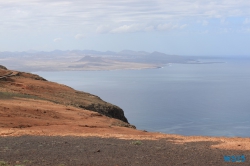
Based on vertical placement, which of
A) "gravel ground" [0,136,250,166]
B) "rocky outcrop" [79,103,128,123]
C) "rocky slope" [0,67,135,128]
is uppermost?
"rocky slope" [0,67,135,128]

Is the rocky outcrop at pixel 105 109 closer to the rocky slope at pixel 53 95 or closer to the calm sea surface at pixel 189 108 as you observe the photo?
the rocky slope at pixel 53 95

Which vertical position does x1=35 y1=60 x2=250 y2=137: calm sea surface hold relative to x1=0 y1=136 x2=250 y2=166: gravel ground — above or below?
above

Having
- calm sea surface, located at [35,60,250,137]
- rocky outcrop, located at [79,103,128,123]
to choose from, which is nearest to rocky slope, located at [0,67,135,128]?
rocky outcrop, located at [79,103,128,123]

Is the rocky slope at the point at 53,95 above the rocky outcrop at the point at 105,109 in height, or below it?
above

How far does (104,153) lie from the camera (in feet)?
31.4

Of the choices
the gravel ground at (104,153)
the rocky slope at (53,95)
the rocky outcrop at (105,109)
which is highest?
the rocky slope at (53,95)

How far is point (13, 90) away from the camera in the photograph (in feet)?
87.7

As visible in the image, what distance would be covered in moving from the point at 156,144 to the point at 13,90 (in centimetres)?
1800

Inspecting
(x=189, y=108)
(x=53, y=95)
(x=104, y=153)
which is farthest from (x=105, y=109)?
(x=189, y=108)

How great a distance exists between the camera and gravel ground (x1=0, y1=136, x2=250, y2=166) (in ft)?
27.9

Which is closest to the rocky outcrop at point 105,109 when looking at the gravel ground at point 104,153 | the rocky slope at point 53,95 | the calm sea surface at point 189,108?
the rocky slope at point 53,95

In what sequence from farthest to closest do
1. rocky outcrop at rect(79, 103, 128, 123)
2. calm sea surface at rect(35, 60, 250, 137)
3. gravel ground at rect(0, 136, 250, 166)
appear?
calm sea surface at rect(35, 60, 250, 137) < rocky outcrop at rect(79, 103, 128, 123) < gravel ground at rect(0, 136, 250, 166)

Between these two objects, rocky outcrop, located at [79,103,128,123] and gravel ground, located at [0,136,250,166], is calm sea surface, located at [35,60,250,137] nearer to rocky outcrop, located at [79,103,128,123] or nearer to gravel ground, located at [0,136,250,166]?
rocky outcrop, located at [79,103,128,123]

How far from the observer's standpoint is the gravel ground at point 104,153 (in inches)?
335
